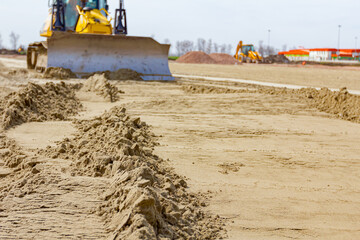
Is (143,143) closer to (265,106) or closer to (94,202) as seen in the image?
(94,202)

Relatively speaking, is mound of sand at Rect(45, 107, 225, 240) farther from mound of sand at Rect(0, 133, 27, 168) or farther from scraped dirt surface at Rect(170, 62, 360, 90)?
scraped dirt surface at Rect(170, 62, 360, 90)

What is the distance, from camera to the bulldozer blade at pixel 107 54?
48.4 ft

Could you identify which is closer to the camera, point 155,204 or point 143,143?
point 155,204

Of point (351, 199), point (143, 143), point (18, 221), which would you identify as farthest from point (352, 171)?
point (18, 221)

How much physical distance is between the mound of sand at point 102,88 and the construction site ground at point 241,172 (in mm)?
1036

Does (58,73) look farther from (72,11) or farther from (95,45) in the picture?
(72,11)

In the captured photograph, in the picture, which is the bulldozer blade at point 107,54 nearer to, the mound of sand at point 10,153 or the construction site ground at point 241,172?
the construction site ground at point 241,172

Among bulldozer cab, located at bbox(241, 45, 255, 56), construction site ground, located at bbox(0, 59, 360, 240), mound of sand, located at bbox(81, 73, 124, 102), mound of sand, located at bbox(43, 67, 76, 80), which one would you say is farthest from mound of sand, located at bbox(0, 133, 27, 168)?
bulldozer cab, located at bbox(241, 45, 255, 56)

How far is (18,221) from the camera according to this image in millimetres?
2967

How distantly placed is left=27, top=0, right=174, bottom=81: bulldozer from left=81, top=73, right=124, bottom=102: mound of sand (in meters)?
2.80

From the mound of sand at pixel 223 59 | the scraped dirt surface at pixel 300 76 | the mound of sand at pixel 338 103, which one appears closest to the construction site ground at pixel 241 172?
the mound of sand at pixel 338 103

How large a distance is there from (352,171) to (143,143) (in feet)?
8.50

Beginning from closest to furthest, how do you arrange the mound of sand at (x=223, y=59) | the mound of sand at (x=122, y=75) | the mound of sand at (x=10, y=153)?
the mound of sand at (x=10, y=153) → the mound of sand at (x=122, y=75) → the mound of sand at (x=223, y=59)

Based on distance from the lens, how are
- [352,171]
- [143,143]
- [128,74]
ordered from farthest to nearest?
1. [128,74]
2. [143,143]
3. [352,171]
